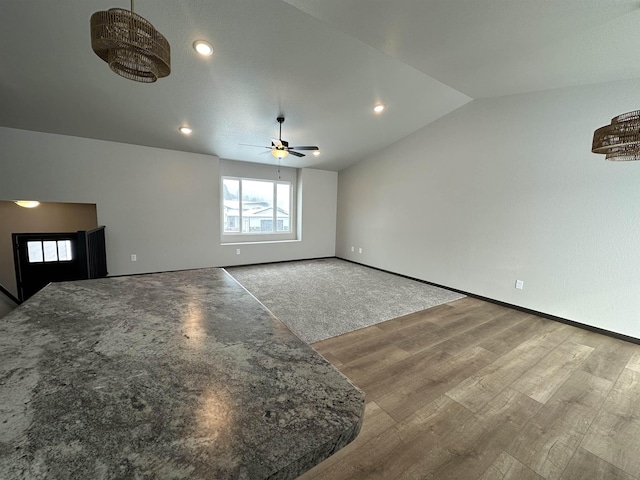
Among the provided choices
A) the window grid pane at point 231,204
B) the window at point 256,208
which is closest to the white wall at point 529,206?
the window at point 256,208

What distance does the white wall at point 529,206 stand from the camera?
2.92 metres

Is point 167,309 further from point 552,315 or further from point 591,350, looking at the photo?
point 552,315

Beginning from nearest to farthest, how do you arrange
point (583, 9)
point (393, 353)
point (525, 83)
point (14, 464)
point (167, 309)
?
1. point (14, 464)
2. point (167, 309)
3. point (583, 9)
4. point (393, 353)
5. point (525, 83)

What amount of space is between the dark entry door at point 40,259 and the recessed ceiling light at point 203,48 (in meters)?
3.15

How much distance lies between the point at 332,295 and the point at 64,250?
3914 mm

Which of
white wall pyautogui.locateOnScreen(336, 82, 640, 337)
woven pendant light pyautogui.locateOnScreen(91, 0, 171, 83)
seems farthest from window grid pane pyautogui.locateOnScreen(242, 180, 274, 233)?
woven pendant light pyautogui.locateOnScreen(91, 0, 171, 83)

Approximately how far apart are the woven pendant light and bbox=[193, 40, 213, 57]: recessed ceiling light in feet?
4.22

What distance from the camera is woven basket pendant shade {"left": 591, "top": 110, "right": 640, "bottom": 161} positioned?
175 cm

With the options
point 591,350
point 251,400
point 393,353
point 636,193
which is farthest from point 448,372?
point 636,193

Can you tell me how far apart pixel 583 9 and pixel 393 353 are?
3.16 m

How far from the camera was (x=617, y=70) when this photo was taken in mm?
2664

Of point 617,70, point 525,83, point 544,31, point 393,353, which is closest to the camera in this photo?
point 544,31

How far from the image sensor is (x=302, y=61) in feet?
9.17

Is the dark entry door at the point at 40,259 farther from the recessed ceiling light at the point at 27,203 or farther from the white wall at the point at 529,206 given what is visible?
the white wall at the point at 529,206
